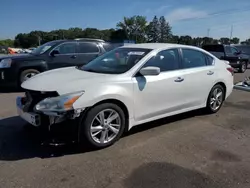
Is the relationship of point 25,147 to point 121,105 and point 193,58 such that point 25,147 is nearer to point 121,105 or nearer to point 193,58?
point 121,105

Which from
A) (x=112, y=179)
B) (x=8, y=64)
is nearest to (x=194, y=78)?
(x=112, y=179)

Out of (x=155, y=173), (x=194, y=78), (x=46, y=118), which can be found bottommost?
(x=155, y=173)

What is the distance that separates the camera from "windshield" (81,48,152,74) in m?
4.32

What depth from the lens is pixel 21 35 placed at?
351 feet

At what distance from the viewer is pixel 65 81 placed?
384cm

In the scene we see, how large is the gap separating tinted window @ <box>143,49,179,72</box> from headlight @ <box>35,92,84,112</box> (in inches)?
57.1

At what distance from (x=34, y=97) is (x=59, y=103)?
54 centimetres

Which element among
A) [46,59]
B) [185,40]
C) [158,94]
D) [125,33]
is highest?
[125,33]

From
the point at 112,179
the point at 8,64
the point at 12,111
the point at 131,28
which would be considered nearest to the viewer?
the point at 112,179

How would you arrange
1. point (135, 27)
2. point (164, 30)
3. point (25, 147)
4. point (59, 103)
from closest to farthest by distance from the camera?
point (59, 103), point (25, 147), point (164, 30), point (135, 27)

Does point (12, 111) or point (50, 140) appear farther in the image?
point (12, 111)

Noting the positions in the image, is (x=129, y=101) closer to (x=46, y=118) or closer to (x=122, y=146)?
(x=122, y=146)

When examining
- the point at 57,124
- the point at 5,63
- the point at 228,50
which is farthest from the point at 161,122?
the point at 228,50

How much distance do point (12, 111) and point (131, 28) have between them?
115m
